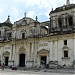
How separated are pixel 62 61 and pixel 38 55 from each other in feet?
16.3

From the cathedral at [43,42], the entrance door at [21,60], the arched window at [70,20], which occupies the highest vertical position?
the arched window at [70,20]

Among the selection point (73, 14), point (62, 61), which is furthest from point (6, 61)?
point (73, 14)

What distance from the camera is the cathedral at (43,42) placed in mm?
27734

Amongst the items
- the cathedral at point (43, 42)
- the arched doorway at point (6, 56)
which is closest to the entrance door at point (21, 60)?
the cathedral at point (43, 42)

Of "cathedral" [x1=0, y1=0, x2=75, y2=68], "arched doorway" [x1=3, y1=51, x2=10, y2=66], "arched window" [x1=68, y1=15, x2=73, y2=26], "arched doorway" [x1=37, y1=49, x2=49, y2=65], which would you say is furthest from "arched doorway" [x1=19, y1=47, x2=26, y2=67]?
"arched window" [x1=68, y1=15, x2=73, y2=26]

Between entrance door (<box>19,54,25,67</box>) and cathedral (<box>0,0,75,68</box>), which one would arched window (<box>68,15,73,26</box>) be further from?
entrance door (<box>19,54,25,67</box>)

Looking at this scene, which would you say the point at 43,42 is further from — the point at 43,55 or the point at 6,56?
the point at 6,56

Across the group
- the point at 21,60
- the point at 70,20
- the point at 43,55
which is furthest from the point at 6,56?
the point at 70,20

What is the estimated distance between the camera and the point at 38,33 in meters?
32.4

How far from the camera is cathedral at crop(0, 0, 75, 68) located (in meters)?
27.7

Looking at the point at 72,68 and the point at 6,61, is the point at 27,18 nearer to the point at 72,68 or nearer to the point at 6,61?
the point at 6,61

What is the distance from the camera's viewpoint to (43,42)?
30.6m

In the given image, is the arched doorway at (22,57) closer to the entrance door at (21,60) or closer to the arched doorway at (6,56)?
the entrance door at (21,60)

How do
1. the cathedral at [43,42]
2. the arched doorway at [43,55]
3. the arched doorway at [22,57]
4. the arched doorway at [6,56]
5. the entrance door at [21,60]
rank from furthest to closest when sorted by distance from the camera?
the arched doorway at [6,56]
the entrance door at [21,60]
the arched doorway at [22,57]
the arched doorway at [43,55]
the cathedral at [43,42]
